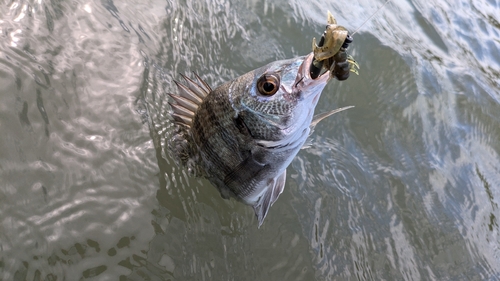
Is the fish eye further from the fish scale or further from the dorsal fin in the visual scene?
the dorsal fin

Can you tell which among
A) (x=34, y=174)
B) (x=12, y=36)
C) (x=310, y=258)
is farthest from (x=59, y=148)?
(x=310, y=258)

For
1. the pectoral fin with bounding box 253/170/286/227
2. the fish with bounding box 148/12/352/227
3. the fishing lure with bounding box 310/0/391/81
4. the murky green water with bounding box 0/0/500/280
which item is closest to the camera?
the fishing lure with bounding box 310/0/391/81

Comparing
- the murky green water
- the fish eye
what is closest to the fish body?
the fish eye

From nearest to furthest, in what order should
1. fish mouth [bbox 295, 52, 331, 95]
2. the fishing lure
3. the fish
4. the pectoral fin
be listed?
the fishing lure, fish mouth [bbox 295, 52, 331, 95], the fish, the pectoral fin

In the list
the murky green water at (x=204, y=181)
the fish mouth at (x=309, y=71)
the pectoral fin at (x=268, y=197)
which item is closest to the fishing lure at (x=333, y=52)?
the fish mouth at (x=309, y=71)

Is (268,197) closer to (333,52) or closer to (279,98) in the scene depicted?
(279,98)

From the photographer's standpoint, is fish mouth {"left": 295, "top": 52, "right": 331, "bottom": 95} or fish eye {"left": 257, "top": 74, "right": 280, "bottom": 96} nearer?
fish mouth {"left": 295, "top": 52, "right": 331, "bottom": 95}

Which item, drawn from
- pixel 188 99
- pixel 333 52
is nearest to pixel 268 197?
pixel 188 99

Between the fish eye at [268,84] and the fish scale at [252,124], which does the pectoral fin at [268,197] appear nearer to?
the fish scale at [252,124]
